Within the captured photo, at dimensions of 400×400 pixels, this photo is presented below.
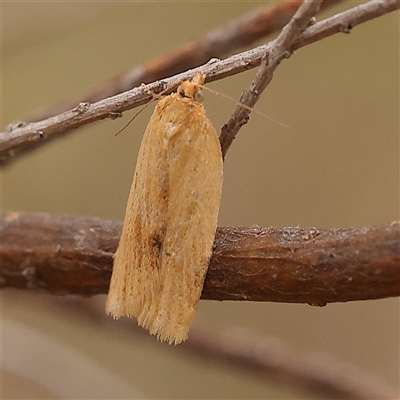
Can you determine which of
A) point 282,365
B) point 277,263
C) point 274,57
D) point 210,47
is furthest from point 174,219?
point 282,365

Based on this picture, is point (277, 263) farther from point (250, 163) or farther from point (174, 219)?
point (250, 163)

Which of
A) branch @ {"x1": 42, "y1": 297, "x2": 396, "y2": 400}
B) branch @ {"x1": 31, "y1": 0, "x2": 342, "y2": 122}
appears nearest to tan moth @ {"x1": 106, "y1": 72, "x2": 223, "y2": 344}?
branch @ {"x1": 31, "y1": 0, "x2": 342, "y2": 122}

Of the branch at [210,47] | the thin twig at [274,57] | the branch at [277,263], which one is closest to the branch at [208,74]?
the thin twig at [274,57]

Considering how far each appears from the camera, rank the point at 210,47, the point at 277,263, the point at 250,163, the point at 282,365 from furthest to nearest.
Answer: the point at 250,163, the point at 282,365, the point at 210,47, the point at 277,263

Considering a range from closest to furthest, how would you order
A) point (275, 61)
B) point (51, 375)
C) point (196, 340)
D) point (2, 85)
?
point (275, 61)
point (196, 340)
point (51, 375)
point (2, 85)

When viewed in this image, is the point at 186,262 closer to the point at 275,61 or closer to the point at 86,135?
the point at 275,61

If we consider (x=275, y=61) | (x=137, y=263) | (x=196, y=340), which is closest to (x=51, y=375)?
(x=196, y=340)
